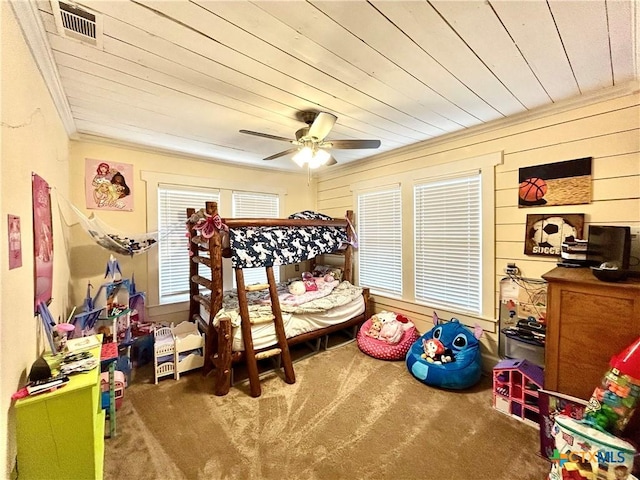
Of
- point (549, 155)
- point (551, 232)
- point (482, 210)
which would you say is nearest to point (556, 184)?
point (549, 155)

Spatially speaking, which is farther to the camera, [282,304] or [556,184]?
[282,304]

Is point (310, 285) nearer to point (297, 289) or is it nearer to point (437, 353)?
point (297, 289)

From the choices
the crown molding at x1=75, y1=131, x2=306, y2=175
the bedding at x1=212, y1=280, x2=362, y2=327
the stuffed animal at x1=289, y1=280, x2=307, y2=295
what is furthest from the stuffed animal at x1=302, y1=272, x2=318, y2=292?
the crown molding at x1=75, y1=131, x2=306, y2=175

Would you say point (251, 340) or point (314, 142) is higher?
point (314, 142)

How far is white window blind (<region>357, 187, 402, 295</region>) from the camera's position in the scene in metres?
3.66

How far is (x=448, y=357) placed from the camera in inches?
103

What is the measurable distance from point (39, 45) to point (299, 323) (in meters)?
2.77

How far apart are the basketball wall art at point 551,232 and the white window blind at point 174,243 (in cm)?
364

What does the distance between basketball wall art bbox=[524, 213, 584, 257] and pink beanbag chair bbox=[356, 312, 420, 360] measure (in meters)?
1.45

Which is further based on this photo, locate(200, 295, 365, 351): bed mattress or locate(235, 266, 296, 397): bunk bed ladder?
locate(200, 295, 365, 351): bed mattress

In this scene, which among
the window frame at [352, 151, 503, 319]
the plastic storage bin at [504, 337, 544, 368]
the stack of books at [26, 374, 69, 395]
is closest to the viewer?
the stack of books at [26, 374, 69, 395]

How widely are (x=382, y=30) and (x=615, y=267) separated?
1.87m

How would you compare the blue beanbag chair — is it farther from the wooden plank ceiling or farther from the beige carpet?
the wooden plank ceiling

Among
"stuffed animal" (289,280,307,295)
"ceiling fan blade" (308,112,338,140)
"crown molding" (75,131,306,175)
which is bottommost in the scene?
"stuffed animal" (289,280,307,295)
